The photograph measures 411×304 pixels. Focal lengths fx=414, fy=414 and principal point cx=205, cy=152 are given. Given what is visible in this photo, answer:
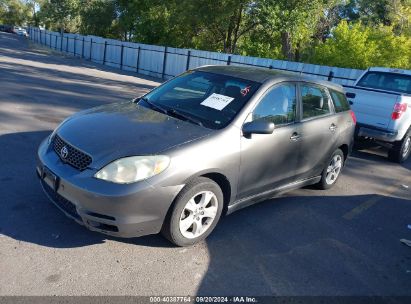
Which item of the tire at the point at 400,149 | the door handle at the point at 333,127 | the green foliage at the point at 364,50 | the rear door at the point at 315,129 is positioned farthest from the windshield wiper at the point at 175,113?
the green foliage at the point at 364,50

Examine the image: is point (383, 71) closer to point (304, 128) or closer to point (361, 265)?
point (304, 128)

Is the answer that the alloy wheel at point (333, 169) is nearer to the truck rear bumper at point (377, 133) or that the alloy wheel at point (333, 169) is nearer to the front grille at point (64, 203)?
the truck rear bumper at point (377, 133)

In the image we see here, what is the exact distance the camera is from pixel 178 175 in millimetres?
3576

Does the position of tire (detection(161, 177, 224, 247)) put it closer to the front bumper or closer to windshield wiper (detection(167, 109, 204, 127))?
the front bumper

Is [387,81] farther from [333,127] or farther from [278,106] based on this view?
[278,106]

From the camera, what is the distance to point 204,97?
4672mm

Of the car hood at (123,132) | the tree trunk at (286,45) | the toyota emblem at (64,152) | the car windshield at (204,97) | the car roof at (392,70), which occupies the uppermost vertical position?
the tree trunk at (286,45)

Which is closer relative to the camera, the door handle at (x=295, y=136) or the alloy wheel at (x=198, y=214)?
the alloy wheel at (x=198, y=214)

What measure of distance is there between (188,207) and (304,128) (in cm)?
198

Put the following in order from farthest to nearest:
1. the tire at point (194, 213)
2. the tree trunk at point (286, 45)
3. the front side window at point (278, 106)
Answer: the tree trunk at point (286, 45)
the front side window at point (278, 106)
the tire at point (194, 213)

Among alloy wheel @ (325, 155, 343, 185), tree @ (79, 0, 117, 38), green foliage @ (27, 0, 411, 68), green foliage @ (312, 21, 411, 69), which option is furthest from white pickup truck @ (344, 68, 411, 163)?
tree @ (79, 0, 117, 38)

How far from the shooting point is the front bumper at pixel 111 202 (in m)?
3.38

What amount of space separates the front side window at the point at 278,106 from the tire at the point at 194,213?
967mm

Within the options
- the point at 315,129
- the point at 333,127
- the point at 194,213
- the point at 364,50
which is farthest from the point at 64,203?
the point at 364,50
